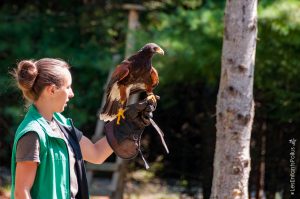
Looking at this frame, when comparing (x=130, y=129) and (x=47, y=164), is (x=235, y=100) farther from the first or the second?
(x=47, y=164)

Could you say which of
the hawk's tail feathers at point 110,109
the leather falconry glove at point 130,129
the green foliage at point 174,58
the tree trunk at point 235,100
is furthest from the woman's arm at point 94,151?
the green foliage at point 174,58

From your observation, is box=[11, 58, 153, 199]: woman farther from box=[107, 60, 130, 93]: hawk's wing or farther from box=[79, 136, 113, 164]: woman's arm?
box=[107, 60, 130, 93]: hawk's wing

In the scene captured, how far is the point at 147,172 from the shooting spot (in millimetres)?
6566

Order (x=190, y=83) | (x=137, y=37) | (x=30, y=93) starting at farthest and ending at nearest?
(x=190, y=83) → (x=137, y=37) → (x=30, y=93)

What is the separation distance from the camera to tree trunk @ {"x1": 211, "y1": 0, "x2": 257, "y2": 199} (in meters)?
3.60

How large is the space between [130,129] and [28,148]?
560 mm

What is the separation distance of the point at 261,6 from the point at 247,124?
1.46 m

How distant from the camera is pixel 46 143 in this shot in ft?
7.49

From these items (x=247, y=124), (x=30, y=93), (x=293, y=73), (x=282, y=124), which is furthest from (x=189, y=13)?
(x=30, y=93)

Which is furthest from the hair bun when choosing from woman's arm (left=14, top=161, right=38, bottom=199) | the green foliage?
the green foliage

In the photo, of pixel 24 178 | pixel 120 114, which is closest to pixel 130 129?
pixel 120 114

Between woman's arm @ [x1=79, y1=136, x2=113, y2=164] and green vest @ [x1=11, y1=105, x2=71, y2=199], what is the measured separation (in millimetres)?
263

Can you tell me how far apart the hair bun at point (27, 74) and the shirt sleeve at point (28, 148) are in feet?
0.67

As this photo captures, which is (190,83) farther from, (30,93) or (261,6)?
(30,93)
